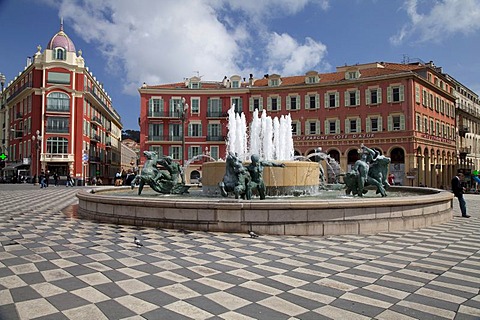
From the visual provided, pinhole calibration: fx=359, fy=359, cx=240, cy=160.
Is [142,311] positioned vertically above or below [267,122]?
below

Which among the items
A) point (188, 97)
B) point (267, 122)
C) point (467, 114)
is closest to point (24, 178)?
point (188, 97)

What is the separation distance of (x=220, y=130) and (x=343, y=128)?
1522cm

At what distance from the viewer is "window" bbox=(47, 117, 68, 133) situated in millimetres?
43469

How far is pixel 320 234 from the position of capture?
25.9 feet

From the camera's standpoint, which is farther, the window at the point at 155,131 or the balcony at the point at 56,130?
the window at the point at 155,131

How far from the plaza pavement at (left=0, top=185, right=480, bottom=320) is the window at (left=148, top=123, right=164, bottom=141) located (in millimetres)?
38568

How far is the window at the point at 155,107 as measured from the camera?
45.6 meters

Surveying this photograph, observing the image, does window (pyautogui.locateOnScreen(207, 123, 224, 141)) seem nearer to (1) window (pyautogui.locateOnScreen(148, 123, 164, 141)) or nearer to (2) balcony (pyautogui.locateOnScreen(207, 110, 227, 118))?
(2) balcony (pyautogui.locateOnScreen(207, 110, 227, 118))

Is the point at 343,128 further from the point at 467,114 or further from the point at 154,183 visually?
the point at 154,183

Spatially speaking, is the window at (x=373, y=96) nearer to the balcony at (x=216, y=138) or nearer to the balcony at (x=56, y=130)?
the balcony at (x=216, y=138)

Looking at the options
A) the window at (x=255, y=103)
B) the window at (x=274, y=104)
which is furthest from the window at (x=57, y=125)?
the window at (x=274, y=104)

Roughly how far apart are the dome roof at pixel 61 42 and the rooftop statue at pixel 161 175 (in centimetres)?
4010

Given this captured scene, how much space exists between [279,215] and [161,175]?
5.67 m

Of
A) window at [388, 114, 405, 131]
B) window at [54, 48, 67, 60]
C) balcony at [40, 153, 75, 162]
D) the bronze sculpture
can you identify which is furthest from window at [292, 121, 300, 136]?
the bronze sculpture
